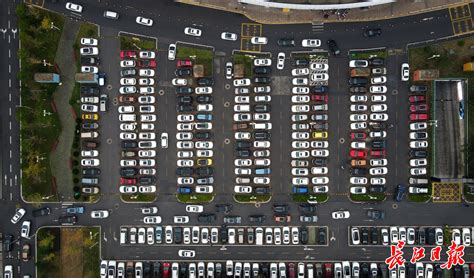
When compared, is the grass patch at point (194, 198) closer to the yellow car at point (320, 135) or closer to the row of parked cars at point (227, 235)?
the row of parked cars at point (227, 235)

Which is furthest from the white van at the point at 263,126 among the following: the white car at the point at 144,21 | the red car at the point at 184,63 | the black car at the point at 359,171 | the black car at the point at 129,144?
the white car at the point at 144,21

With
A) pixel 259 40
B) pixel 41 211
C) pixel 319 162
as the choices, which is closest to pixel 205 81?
pixel 259 40

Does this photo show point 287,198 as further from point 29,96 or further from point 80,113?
point 29,96

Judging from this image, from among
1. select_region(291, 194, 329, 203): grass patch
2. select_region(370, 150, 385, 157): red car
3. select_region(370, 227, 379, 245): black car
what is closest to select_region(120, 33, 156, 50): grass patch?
select_region(291, 194, 329, 203): grass patch

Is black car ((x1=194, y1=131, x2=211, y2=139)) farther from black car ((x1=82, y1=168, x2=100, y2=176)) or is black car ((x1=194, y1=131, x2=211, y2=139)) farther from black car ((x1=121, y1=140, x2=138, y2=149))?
black car ((x1=82, y1=168, x2=100, y2=176))

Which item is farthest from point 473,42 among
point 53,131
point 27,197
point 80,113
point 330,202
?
point 27,197
